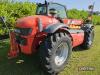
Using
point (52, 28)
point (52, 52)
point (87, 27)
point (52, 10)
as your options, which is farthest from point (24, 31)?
point (87, 27)

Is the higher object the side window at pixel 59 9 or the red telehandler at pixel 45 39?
the side window at pixel 59 9

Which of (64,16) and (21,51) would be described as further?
(64,16)

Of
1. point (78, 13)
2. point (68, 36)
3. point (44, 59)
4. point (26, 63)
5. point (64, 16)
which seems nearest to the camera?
point (44, 59)

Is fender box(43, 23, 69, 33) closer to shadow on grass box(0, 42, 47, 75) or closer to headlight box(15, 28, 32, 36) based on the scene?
headlight box(15, 28, 32, 36)

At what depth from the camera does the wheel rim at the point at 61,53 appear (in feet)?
21.0

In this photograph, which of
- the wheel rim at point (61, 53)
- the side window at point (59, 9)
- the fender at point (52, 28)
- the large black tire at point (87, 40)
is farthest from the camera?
the large black tire at point (87, 40)

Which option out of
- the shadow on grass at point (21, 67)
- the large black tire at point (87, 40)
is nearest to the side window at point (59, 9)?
the large black tire at point (87, 40)

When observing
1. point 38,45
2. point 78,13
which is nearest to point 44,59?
point 38,45

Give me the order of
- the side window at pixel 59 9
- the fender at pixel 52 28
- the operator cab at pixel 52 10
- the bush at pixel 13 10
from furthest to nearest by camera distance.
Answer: the bush at pixel 13 10 < the side window at pixel 59 9 < the operator cab at pixel 52 10 < the fender at pixel 52 28

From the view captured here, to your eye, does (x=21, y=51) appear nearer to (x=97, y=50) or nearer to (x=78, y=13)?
(x=97, y=50)

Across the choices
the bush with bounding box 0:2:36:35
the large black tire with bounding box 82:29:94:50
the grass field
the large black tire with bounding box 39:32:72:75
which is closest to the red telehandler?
the large black tire with bounding box 39:32:72:75

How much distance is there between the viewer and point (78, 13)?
28328mm

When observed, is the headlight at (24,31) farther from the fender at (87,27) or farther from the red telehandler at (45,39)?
the fender at (87,27)

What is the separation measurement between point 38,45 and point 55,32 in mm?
605
